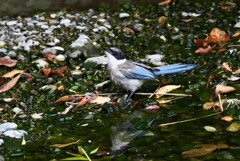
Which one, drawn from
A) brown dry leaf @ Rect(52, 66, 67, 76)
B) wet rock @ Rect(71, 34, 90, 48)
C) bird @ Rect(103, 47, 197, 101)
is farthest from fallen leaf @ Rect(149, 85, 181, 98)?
wet rock @ Rect(71, 34, 90, 48)

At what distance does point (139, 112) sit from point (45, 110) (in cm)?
73

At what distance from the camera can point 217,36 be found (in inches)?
231

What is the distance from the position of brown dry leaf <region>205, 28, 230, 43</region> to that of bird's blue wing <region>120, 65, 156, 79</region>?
4.41ft

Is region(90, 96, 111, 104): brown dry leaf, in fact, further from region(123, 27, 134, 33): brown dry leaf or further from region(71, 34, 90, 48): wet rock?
region(123, 27, 134, 33): brown dry leaf

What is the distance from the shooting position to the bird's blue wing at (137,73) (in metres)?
4.67

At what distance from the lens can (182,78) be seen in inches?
196

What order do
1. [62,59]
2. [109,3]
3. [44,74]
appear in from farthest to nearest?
[109,3] → [62,59] → [44,74]

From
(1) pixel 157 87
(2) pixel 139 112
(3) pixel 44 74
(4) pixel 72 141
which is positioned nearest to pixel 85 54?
(3) pixel 44 74

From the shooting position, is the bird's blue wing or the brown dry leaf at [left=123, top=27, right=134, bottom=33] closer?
the bird's blue wing

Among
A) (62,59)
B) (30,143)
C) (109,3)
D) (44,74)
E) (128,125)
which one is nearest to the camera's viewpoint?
(30,143)

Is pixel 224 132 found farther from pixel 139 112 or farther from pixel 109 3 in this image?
pixel 109 3

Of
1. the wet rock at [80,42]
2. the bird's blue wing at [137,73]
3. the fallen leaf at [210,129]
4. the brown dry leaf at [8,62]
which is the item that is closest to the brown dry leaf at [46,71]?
the brown dry leaf at [8,62]

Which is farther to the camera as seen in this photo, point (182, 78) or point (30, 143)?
point (182, 78)

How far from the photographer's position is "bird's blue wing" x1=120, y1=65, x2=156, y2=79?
467 cm
